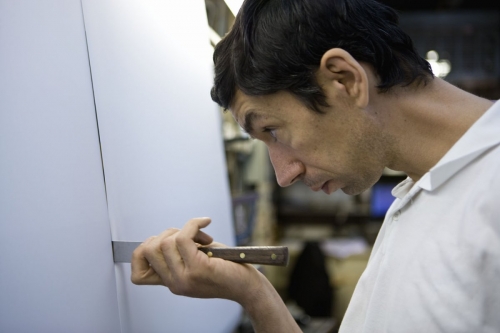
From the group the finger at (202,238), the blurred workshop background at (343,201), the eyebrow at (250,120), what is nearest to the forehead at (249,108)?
the eyebrow at (250,120)

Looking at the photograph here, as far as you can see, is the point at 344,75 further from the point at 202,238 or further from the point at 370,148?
the point at 202,238

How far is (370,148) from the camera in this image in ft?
2.79

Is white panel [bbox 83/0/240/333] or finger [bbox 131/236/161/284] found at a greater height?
white panel [bbox 83/0/240/333]

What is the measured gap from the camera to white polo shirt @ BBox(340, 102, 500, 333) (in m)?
0.69

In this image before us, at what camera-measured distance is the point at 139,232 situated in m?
0.91

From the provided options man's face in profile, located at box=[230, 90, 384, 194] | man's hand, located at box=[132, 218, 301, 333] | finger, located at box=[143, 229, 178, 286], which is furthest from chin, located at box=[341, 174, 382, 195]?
finger, located at box=[143, 229, 178, 286]

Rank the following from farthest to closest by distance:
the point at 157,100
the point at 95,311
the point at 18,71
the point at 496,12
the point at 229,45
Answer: the point at 496,12 → the point at 157,100 → the point at 229,45 → the point at 95,311 → the point at 18,71

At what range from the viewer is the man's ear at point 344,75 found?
765mm

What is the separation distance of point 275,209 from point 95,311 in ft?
14.2

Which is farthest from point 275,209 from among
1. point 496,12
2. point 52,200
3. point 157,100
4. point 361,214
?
point 52,200

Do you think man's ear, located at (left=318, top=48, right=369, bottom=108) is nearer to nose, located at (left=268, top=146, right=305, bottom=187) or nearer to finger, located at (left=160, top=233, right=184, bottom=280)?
nose, located at (left=268, top=146, right=305, bottom=187)

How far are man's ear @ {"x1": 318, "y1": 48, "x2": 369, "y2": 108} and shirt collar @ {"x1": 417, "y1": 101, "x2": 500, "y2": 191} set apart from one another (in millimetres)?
155

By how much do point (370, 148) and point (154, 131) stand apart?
43 centimetres

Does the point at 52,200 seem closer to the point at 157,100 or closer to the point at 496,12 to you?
the point at 157,100
